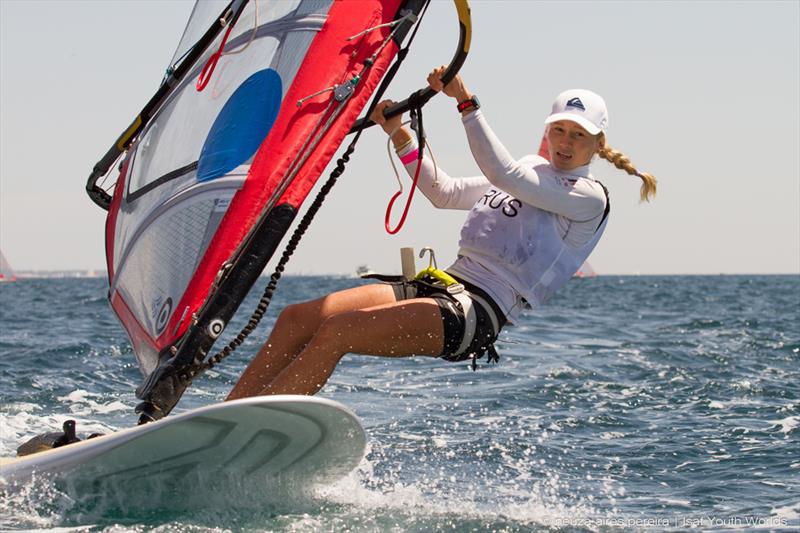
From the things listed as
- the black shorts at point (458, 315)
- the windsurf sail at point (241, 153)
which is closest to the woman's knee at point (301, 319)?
the windsurf sail at point (241, 153)

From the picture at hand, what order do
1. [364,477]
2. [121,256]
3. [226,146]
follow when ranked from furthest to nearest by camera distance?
1. [364,477]
2. [121,256]
3. [226,146]

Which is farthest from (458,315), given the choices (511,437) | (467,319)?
(511,437)

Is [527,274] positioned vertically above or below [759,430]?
above

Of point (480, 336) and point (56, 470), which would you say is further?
point (480, 336)

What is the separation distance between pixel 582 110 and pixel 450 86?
658 millimetres

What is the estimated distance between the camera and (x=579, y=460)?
267 inches

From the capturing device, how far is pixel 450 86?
4586 mm

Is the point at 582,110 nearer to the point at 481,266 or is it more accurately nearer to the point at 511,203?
the point at 511,203

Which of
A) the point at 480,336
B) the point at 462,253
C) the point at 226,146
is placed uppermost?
the point at 226,146

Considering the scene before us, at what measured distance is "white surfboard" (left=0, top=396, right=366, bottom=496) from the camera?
4.18 metres

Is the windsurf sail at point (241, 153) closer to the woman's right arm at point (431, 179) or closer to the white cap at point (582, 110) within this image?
the woman's right arm at point (431, 179)

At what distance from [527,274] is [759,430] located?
3.84 meters

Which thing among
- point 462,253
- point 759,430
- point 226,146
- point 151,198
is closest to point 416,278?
point 462,253

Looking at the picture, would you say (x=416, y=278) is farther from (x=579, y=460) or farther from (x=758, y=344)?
(x=758, y=344)
